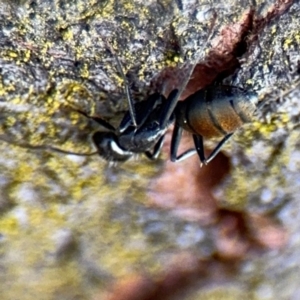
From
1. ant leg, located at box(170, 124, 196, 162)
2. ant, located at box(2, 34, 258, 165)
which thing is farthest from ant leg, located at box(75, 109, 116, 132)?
ant leg, located at box(170, 124, 196, 162)

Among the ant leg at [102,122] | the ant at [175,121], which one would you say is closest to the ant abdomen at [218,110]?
the ant at [175,121]

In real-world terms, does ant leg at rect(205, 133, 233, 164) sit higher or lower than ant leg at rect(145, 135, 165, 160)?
lower

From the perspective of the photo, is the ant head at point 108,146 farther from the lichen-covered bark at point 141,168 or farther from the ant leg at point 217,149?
the ant leg at point 217,149

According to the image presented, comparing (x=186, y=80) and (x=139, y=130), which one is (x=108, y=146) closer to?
(x=139, y=130)

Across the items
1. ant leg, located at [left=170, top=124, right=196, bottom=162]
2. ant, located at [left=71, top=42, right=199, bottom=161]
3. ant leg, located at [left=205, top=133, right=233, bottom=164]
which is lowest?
ant leg, located at [left=205, top=133, right=233, bottom=164]

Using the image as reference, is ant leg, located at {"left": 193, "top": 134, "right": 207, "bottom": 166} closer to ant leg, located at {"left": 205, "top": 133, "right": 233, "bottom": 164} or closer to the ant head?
Answer: ant leg, located at {"left": 205, "top": 133, "right": 233, "bottom": 164}

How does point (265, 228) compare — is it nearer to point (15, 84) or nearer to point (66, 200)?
point (66, 200)
